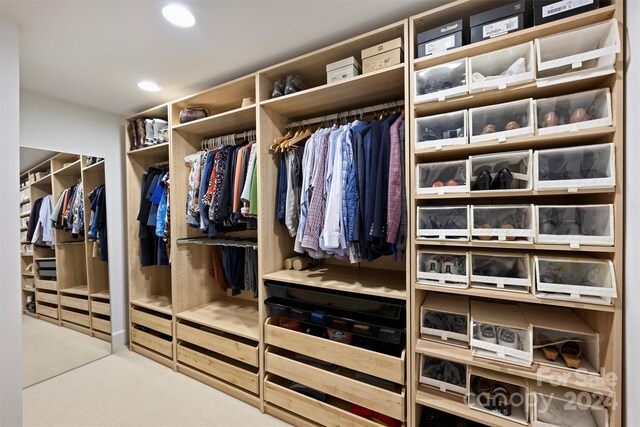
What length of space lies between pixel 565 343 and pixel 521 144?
36.9 inches

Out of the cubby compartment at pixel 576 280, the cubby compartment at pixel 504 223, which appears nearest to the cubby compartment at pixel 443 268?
the cubby compartment at pixel 504 223

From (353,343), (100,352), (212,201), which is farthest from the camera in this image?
(100,352)

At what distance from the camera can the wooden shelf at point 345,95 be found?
1.49 metres

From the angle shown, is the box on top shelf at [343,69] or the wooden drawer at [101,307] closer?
the box on top shelf at [343,69]

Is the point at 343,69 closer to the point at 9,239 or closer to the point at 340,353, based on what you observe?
the point at 340,353

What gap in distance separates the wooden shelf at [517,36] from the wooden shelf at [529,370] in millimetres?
1403

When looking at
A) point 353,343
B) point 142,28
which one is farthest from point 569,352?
point 142,28

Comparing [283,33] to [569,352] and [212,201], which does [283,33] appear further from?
[569,352]

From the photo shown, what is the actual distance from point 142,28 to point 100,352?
2.77 metres

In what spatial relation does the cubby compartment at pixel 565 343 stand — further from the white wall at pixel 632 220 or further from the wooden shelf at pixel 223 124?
the wooden shelf at pixel 223 124

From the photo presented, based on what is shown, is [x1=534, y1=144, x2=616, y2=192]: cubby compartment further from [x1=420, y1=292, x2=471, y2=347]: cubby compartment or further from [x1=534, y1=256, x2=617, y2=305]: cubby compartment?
[x1=420, y1=292, x2=471, y2=347]: cubby compartment

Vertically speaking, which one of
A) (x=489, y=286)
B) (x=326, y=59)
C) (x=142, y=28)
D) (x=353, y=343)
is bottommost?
(x=353, y=343)

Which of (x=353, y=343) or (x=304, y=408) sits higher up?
(x=353, y=343)

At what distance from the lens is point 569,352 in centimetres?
121
